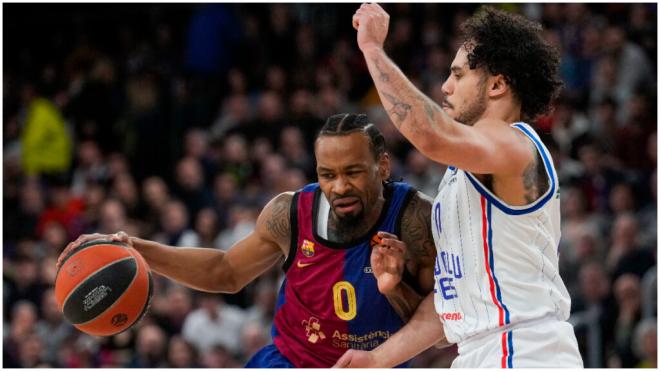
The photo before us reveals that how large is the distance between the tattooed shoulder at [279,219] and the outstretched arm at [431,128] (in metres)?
1.17

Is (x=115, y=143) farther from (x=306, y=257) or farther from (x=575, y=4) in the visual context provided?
(x=306, y=257)

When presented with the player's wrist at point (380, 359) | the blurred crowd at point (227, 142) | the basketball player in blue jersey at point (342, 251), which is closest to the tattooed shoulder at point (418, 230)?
the basketball player in blue jersey at point (342, 251)

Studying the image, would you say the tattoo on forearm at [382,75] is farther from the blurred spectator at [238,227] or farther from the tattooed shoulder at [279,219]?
the blurred spectator at [238,227]

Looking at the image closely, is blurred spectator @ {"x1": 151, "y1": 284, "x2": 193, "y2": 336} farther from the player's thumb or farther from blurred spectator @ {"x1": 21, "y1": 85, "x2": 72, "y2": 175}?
the player's thumb

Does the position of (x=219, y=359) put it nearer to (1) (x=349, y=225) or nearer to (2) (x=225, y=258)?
(2) (x=225, y=258)

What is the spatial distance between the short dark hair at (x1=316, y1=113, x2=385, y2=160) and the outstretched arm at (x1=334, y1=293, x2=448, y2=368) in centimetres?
68

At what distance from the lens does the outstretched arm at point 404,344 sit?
4430 millimetres

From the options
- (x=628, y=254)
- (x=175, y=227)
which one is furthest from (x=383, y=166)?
(x=175, y=227)

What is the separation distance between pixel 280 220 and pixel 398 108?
1.25 m

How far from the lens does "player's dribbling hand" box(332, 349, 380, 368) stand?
441 cm

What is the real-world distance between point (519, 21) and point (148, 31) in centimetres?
1054

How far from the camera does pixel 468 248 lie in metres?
4.17

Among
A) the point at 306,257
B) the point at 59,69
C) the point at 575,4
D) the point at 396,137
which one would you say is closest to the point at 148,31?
the point at 59,69

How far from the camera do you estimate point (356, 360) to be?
14.5 feet
